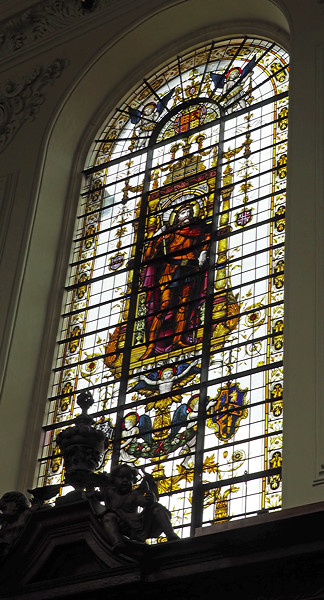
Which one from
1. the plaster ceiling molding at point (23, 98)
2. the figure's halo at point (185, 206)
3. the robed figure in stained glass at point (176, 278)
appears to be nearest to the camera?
the robed figure in stained glass at point (176, 278)

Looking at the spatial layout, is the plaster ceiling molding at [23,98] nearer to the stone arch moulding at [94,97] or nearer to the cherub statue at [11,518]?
the stone arch moulding at [94,97]

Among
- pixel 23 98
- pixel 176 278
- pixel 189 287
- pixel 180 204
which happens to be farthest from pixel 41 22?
pixel 189 287

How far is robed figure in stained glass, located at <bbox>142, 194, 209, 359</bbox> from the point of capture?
8.72m

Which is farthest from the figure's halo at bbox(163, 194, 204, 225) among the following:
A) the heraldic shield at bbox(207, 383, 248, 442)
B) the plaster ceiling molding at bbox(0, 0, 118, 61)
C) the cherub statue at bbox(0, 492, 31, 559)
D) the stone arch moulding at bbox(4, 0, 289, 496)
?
the cherub statue at bbox(0, 492, 31, 559)

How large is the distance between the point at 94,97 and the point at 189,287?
2812 millimetres

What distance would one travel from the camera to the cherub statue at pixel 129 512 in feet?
21.4

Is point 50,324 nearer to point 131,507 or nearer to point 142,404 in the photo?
point 142,404

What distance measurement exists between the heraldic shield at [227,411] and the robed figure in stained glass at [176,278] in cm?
63

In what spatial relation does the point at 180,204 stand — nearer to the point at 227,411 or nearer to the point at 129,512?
the point at 227,411

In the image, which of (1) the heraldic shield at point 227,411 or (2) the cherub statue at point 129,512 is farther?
(1) the heraldic shield at point 227,411

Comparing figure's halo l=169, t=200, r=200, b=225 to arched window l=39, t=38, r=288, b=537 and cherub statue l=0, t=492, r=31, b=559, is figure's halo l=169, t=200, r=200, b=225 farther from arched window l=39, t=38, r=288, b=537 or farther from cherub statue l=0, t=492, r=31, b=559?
cherub statue l=0, t=492, r=31, b=559

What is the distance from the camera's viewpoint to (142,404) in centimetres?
850

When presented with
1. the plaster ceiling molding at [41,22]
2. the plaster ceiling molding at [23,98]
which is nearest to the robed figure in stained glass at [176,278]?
the plaster ceiling molding at [23,98]

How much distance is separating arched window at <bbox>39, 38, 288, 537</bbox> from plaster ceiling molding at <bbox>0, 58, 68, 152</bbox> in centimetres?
70
